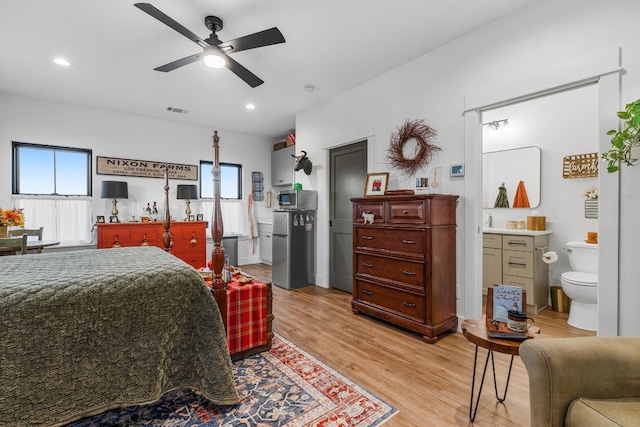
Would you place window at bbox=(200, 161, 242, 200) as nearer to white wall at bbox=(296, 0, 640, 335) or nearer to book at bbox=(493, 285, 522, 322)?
white wall at bbox=(296, 0, 640, 335)

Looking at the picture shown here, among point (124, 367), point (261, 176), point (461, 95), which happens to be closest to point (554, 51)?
point (461, 95)

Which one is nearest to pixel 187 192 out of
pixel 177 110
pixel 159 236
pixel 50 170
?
pixel 159 236

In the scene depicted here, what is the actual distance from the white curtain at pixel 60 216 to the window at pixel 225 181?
6.11 feet

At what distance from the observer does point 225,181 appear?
242 inches

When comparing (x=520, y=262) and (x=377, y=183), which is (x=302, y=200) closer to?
(x=377, y=183)

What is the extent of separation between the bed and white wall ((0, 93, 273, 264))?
11.4ft

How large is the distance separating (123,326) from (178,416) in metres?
0.63

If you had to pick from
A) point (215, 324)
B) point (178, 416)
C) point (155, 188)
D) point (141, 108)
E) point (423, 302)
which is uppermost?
point (141, 108)

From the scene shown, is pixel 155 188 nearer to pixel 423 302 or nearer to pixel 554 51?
pixel 423 302

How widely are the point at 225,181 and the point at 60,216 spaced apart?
2.68 metres

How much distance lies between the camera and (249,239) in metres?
6.38

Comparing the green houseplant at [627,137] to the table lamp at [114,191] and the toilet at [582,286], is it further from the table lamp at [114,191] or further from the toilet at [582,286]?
the table lamp at [114,191]

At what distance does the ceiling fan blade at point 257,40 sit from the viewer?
2177 mm

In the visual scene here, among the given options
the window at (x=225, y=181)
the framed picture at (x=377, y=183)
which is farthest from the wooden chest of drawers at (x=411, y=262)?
the window at (x=225, y=181)
